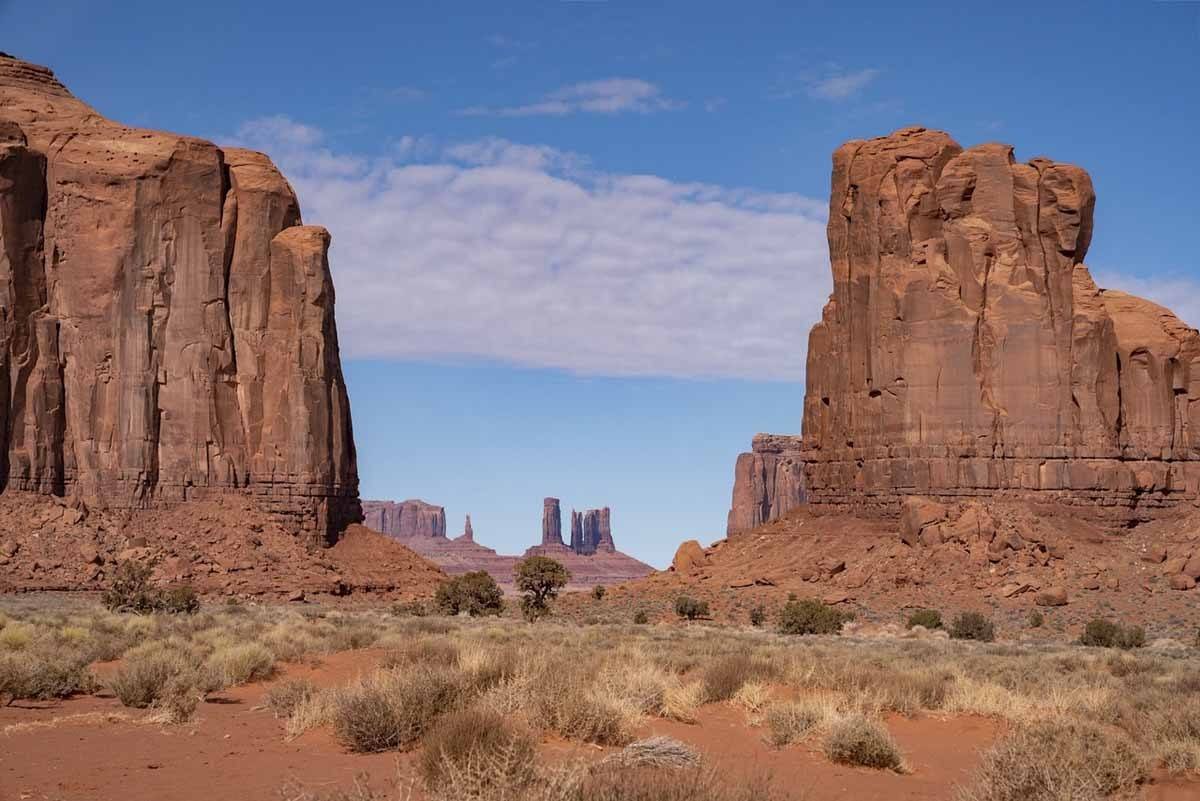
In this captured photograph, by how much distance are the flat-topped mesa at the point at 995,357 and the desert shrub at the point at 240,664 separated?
137 ft

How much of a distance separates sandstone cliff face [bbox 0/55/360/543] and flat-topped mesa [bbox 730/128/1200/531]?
27.5m

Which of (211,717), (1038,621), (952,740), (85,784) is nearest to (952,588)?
(1038,621)

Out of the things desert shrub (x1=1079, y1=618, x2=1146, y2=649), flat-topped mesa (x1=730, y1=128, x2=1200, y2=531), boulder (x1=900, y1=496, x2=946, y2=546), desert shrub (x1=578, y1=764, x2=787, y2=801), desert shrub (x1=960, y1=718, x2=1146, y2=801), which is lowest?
desert shrub (x1=1079, y1=618, x2=1146, y2=649)

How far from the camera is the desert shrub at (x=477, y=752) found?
8.73 m

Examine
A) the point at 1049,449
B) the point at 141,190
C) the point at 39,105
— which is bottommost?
the point at 1049,449

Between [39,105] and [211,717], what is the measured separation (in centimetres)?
5905

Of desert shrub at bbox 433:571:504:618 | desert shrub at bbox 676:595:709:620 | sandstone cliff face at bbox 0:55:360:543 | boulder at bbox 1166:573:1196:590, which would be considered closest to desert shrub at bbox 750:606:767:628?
desert shrub at bbox 676:595:709:620

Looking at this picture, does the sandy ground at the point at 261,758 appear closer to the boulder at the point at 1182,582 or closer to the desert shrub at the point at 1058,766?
the desert shrub at the point at 1058,766

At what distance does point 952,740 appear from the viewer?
15438 mm

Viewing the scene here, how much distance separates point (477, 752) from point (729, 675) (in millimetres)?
9004

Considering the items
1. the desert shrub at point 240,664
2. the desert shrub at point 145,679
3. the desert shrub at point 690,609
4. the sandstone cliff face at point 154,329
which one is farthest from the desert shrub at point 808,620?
the sandstone cliff face at point 154,329

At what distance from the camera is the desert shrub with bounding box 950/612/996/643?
3834 cm

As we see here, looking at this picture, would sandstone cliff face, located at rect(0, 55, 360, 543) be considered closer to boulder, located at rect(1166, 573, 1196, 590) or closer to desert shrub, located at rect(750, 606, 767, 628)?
desert shrub, located at rect(750, 606, 767, 628)

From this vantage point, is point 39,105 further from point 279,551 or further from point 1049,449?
point 1049,449
